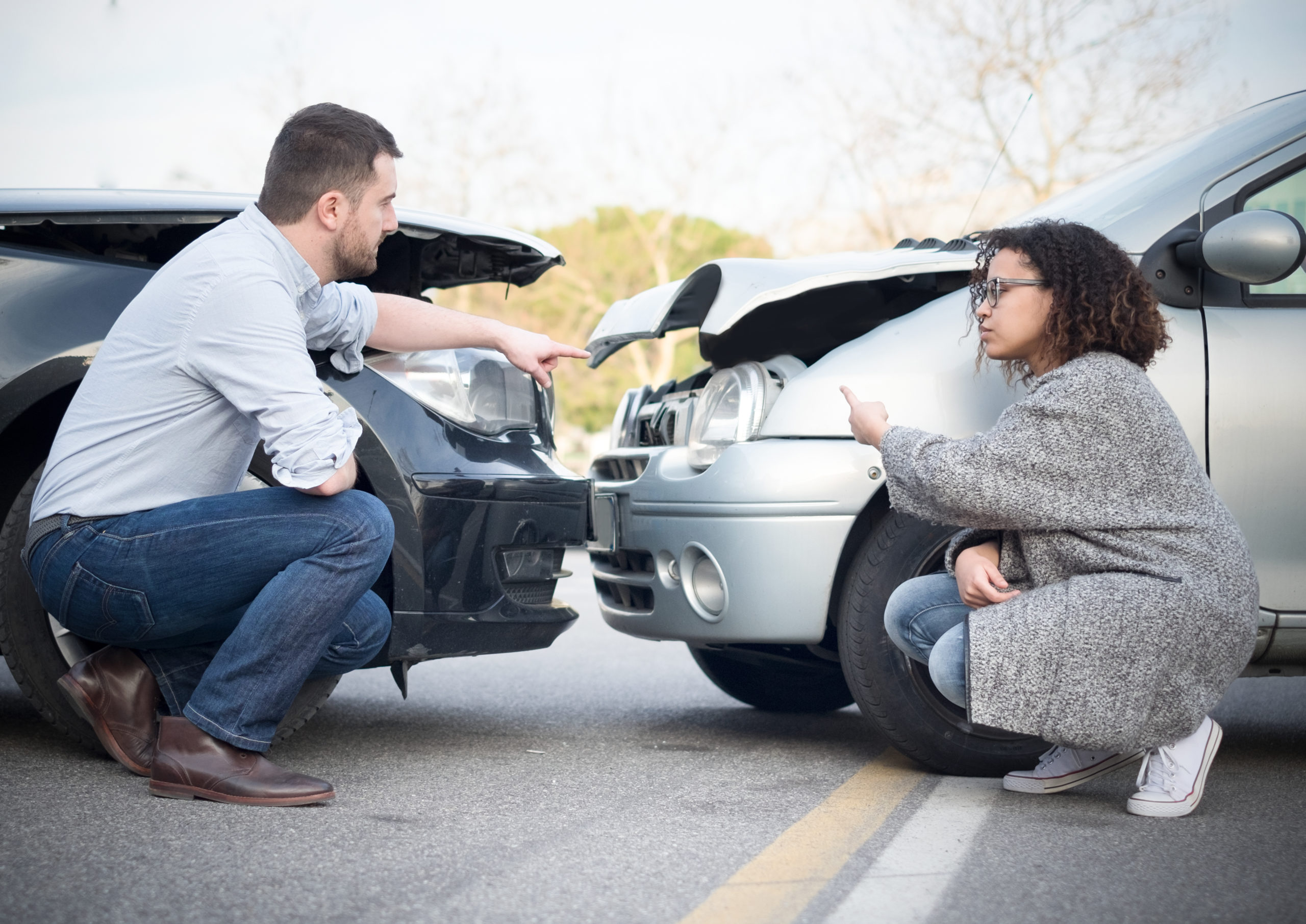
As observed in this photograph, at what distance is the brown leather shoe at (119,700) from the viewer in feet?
8.13

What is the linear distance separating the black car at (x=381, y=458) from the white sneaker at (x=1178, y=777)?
132 cm

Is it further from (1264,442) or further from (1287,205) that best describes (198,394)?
(1287,205)

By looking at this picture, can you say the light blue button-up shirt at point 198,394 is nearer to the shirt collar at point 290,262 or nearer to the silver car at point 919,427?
the shirt collar at point 290,262

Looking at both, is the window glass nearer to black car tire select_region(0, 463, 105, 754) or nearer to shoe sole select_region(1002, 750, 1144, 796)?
shoe sole select_region(1002, 750, 1144, 796)

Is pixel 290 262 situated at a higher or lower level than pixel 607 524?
higher

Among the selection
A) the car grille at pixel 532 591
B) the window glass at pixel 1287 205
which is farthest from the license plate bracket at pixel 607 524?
the window glass at pixel 1287 205

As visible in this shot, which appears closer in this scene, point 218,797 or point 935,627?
point 218,797

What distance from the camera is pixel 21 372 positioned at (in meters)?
2.55

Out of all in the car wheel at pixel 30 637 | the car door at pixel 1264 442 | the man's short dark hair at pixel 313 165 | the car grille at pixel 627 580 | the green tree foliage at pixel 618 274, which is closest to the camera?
the man's short dark hair at pixel 313 165

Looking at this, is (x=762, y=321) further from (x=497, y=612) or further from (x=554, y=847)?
(x=554, y=847)

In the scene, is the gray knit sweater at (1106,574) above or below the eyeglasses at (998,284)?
below

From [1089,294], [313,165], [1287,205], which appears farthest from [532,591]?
[1287,205]

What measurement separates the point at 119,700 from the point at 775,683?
1.96 meters

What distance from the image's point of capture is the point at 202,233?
2.89 meters
